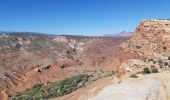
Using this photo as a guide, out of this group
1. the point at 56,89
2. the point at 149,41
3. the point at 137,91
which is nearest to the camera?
the point at 137,91

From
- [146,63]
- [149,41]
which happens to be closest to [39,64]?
[149,41]

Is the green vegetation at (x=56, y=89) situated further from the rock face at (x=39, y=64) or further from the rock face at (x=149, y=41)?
the rock face at (x=149, y=41)

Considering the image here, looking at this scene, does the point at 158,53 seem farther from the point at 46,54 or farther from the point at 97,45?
the point at 97,45

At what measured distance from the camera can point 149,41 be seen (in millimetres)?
63219

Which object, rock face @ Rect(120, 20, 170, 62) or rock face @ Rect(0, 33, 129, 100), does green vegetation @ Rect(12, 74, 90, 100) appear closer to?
rock face @ Rect(0, 33, 129, 100)

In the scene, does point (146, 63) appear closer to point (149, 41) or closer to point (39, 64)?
point (149, 41)

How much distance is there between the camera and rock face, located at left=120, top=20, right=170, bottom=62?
2274 inches

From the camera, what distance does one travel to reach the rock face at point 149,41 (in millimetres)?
57750

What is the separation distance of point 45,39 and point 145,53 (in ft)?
427

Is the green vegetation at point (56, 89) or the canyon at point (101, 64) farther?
the green vegetation at point (56, 89)

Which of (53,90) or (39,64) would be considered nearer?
(53,90)

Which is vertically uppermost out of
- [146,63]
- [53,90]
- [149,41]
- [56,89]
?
[149,41]

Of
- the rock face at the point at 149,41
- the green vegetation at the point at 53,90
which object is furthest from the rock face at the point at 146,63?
the green vegetation at the point at 53,90

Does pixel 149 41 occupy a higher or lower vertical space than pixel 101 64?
higher
